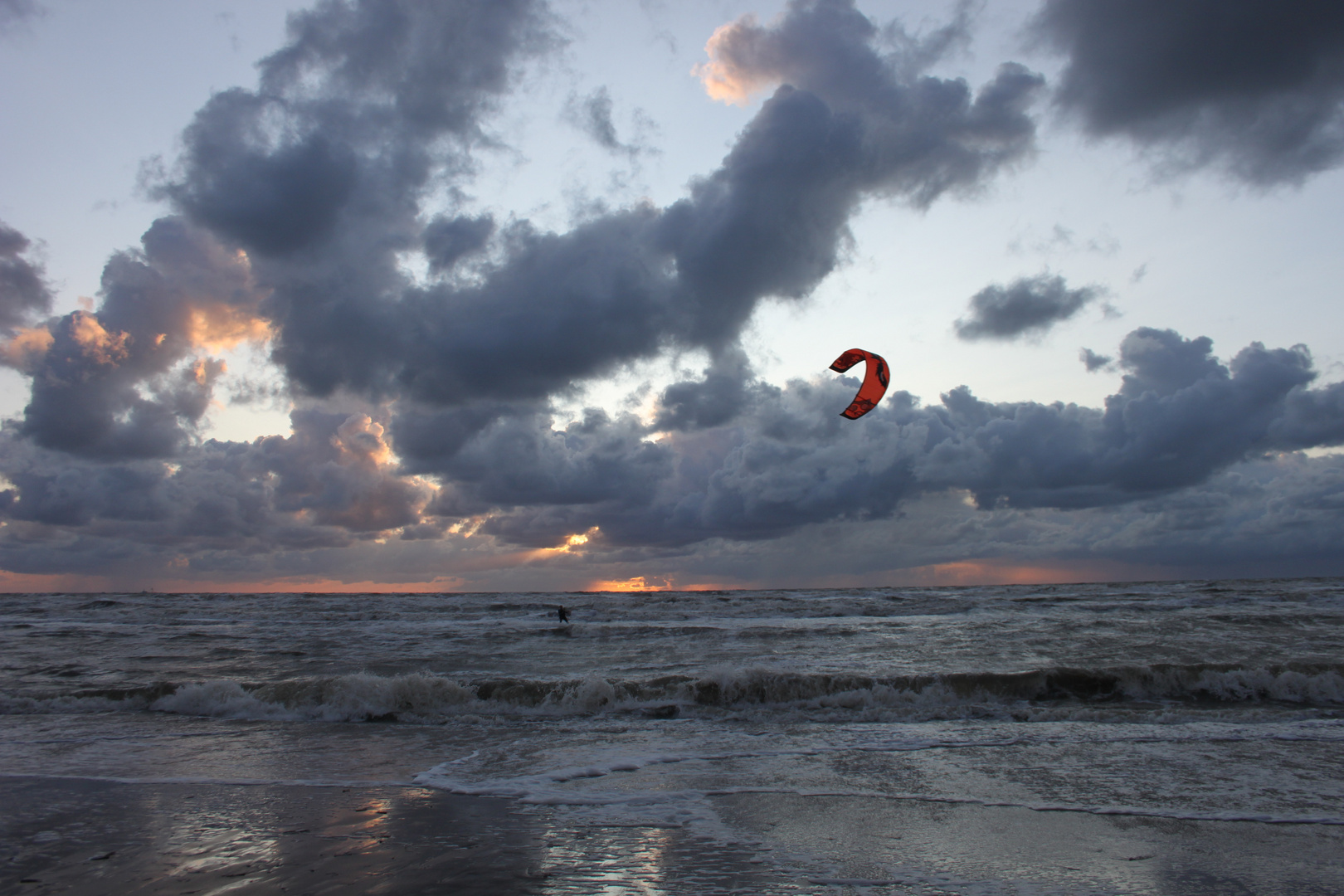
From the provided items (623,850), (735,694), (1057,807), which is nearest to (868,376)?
(735,694)

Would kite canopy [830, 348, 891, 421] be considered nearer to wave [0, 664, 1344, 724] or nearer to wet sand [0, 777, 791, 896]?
wave [0, 664, 1344, 724]

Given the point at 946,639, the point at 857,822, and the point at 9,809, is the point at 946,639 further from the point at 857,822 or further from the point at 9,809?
the point at 9,809

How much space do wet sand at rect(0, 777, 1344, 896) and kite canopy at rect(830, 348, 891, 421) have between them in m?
11.0

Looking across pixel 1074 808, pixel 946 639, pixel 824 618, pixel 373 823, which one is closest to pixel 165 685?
pixel 373 823

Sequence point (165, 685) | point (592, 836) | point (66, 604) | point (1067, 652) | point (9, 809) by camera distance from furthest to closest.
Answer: point (66, 604), point (1067, 652), point (165, 685), point (9, 809), point (592, 836)

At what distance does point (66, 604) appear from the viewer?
2024 inches

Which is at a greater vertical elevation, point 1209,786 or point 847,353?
point 847,353

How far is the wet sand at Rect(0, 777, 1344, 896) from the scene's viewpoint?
4.51 m

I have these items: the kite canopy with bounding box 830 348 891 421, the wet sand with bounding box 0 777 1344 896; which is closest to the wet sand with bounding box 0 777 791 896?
the wet sand with bounding box 0 777 1344 896

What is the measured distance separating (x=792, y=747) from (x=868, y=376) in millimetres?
10506

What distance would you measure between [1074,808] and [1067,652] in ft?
40.7

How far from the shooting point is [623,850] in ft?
16.8

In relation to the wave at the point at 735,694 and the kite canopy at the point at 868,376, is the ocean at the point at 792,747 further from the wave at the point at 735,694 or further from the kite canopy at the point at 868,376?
the kite canopy at the point at 868,376

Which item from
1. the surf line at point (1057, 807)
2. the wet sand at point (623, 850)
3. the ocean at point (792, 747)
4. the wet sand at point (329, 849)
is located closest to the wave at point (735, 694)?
the ocean at point (792, 747)
